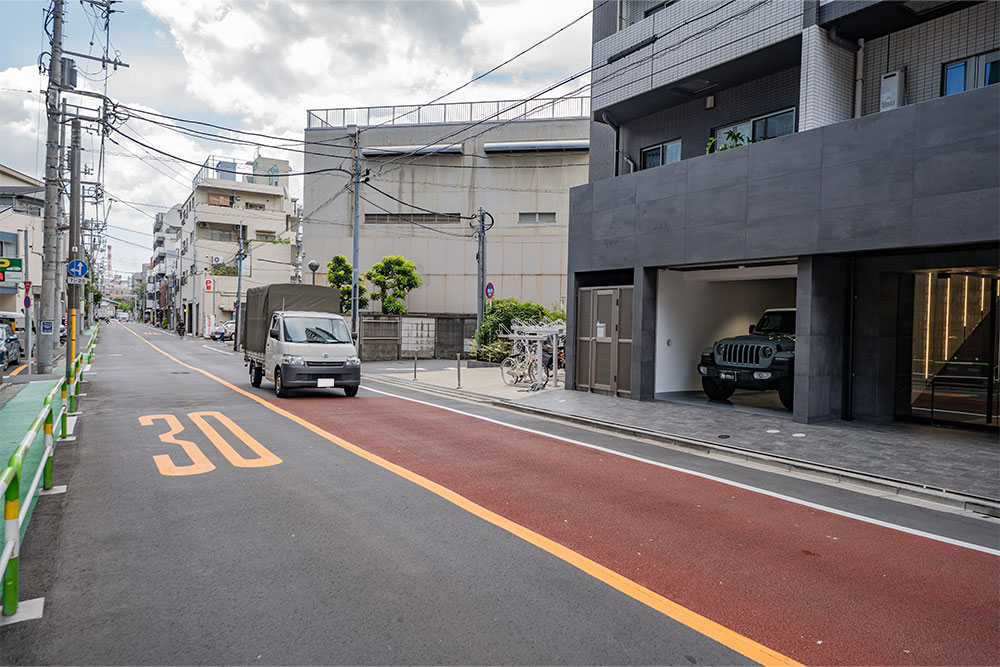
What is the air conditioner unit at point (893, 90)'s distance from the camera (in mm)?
11664

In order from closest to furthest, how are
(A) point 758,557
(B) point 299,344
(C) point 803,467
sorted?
(A) point 758,557
(C) point 803,467
(B) point 299,344

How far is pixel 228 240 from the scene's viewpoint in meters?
72.9

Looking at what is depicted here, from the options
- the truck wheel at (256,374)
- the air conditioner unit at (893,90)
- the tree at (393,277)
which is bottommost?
the truck wheel at (256,374)

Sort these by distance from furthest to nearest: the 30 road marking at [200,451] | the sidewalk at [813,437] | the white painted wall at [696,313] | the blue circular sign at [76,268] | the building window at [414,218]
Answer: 1. the building window at [414,218]
2. the blue circular sign at [76,268]
3. the white painted wall at [696,313]
4. the sidewalk at [813,437]
5. the 30 road marking at [200,451]

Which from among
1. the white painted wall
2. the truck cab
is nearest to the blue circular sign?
the truck cab

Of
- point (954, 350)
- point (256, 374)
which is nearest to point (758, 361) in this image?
point (954, 350)

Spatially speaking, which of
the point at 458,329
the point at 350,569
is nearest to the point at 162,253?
the point at 458,329

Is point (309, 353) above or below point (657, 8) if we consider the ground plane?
below

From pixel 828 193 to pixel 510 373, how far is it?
10111 mm

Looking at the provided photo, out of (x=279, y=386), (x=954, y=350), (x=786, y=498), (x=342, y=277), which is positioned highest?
(x=342, y=277)

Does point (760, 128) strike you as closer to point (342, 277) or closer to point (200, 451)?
point (200, 451)

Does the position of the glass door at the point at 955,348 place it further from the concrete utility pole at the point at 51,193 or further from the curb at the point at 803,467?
the concrete utility pole at the point at 51,193

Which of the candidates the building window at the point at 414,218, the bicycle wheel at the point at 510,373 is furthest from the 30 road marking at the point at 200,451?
the building window at the point at 414,218

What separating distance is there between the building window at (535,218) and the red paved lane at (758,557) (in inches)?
1220
